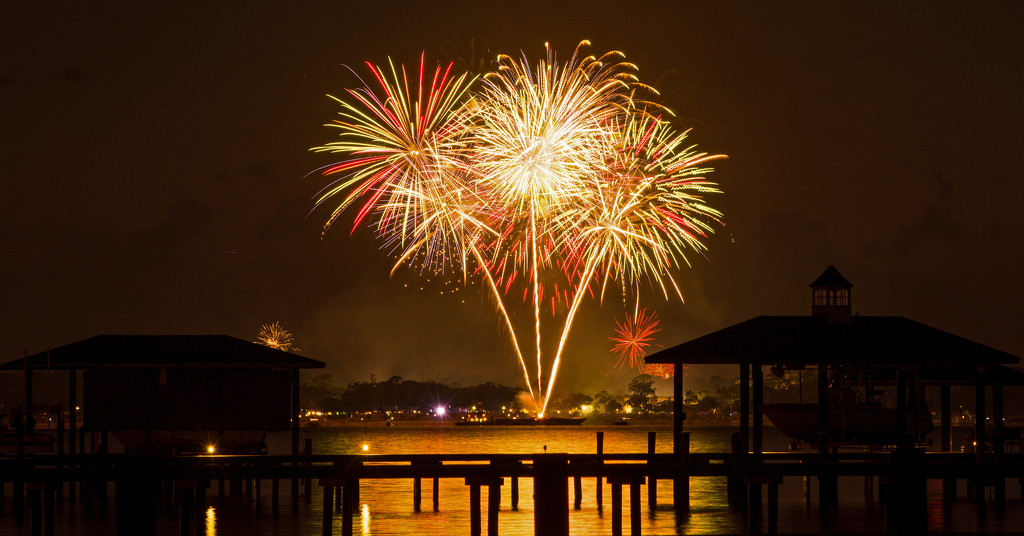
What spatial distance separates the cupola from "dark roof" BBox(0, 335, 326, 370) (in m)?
14.4

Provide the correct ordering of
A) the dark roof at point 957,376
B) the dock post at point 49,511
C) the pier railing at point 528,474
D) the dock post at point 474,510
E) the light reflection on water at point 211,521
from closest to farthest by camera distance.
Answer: the pier railing at point 528,474
the dock post at point 474,510
the dock post at point 49,511
the light reflection on water at point 211,521
the dark roof at point 957,376

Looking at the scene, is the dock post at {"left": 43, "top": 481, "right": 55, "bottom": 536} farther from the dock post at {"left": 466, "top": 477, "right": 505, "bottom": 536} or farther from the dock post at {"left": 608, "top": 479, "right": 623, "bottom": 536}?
the dock post at {"left": 608, "top": 479, "right": 623, "bottom": 536}

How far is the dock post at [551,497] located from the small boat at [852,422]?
A: 81.0 feet

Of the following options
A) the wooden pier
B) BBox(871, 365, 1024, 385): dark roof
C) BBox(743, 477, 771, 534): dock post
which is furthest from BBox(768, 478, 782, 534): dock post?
BBox(871, 365, 1024, 385): dark roof

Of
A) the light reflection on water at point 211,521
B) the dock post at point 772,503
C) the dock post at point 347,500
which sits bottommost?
the light reflection on water at point 211,521

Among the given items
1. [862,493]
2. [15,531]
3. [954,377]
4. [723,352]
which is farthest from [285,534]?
[862,493]

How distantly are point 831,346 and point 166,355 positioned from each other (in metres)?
18.3

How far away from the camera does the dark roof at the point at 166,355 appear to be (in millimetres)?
34125

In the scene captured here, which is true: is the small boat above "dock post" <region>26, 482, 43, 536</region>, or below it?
above

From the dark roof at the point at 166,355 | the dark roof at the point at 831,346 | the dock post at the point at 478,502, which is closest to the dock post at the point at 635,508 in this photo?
the dock post at the point at 478,502

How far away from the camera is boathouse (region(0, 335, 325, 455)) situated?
34469mm

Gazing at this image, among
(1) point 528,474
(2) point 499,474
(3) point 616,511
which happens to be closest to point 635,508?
(3) point 616,511

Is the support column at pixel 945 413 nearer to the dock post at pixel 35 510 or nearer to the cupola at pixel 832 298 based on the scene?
the cupola at pixel 832 298

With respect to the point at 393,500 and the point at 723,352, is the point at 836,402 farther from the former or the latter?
the point at 393,500
